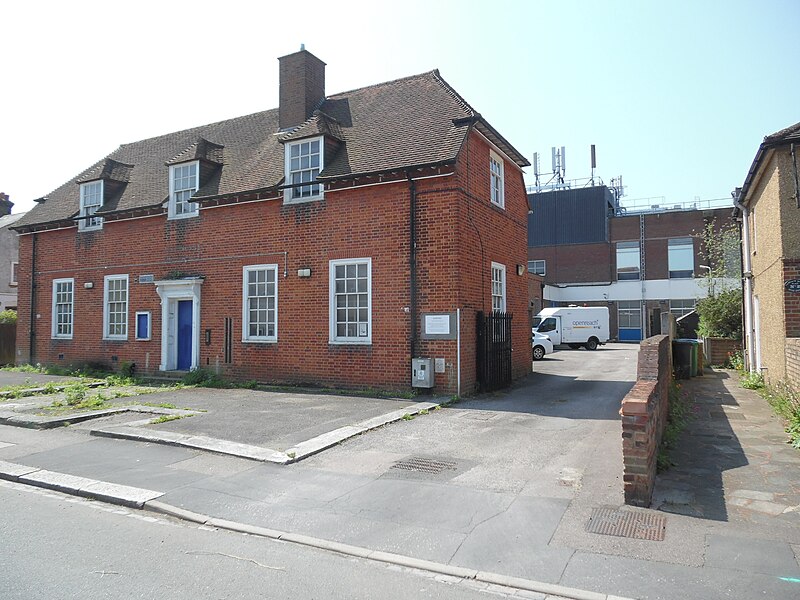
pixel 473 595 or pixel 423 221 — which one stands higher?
pixel 423 221

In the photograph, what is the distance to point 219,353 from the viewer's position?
647 inches

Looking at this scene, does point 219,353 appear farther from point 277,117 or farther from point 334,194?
point 277,117

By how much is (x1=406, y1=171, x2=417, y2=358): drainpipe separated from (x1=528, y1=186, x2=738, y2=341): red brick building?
2954cm

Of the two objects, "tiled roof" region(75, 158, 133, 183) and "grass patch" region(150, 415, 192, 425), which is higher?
"tiled roof" region(75, 158, 133, 183)

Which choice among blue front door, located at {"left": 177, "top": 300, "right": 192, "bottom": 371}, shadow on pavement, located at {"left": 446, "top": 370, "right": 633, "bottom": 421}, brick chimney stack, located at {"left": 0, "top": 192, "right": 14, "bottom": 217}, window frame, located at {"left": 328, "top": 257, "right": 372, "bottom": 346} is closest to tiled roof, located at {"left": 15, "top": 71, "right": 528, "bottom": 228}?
window frame, located at {"left": 328, "top": 257, "right": 372, "bottom": 346}

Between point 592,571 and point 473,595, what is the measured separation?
978 mm

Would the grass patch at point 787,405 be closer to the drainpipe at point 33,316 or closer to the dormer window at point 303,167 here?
the dormer window at point 303,167

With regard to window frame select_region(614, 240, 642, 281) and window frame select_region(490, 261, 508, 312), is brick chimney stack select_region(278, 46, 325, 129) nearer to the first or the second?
window frame select_region(490, 261, 508, 312)

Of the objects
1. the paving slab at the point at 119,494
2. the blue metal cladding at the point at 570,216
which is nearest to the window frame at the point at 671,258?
the blue metal cladding at the point at 570,216

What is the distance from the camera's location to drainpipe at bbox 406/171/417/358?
13273 millimetres

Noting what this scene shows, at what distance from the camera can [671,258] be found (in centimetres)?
4416

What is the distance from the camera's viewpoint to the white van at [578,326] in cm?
3334

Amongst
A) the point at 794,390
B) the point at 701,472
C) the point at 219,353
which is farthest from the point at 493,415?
the point at 219,353

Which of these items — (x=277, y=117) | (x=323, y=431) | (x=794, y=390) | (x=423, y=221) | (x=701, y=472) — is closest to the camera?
(x=701, y=472)
